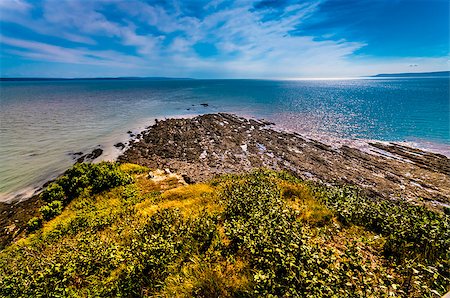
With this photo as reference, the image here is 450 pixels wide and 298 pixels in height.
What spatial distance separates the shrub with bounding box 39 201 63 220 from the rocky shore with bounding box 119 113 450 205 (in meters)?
9.19

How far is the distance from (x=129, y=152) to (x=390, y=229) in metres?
29.1

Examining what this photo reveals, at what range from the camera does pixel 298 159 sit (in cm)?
2738

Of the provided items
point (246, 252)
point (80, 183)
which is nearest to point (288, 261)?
point (246, 252)

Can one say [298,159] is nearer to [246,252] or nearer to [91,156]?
[246,252]

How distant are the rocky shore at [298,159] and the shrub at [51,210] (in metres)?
9.19

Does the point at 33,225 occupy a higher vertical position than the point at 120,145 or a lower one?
higher

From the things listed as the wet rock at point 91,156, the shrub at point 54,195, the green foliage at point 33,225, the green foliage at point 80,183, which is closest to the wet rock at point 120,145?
the wet rock at point 91,156

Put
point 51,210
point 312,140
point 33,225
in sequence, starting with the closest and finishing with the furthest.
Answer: point 33,225 < point 51,210 < point 312,140

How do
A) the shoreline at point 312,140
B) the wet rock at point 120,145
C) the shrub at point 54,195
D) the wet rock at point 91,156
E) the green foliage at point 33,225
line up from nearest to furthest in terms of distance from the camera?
the green foliage at point 33,225
the shrub at point 54,195
the wet rock at point 91,156
the shoreline at point 312,140
the wet rock at point 120,145

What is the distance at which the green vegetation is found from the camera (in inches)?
182

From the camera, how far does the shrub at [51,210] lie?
12531 mm

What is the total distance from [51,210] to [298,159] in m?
24.6

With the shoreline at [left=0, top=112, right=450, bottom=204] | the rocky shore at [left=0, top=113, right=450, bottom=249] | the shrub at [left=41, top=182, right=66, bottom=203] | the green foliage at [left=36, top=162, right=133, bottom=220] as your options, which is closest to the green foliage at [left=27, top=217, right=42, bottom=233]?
the green foliage at [left=36, top=162, right=133, bottom=220]

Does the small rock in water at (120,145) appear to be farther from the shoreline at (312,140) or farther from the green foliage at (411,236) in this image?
the green foliage at (411,236)
